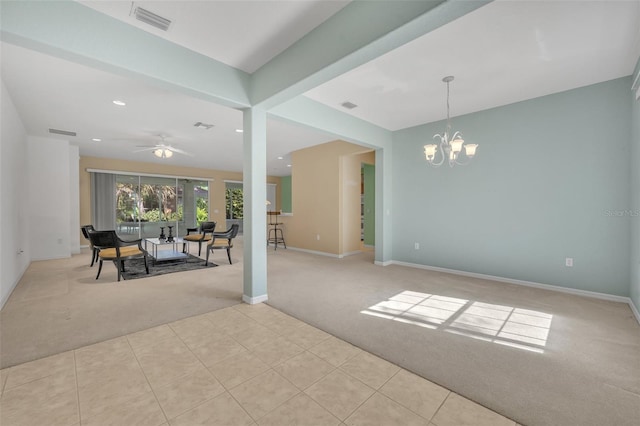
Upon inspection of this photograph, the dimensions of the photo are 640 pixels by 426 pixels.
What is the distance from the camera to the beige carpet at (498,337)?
1.64 metres

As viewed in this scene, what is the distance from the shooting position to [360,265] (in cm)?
545

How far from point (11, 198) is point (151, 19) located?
3.44 m

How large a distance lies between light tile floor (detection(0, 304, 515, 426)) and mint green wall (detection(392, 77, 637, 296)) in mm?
3280

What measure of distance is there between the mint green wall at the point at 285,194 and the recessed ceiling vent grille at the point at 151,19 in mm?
9763

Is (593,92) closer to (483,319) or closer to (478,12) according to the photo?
(478,12)

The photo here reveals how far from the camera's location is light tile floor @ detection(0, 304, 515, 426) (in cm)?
148

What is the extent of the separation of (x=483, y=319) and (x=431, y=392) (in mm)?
1506

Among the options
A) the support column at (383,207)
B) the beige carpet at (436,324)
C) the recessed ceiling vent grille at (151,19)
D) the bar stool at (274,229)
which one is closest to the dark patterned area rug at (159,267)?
the beige carpet at (436,324)

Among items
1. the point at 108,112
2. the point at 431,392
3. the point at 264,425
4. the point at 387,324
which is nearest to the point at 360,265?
the point at 387,324

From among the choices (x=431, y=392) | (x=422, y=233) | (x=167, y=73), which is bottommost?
(x=431, y=392)

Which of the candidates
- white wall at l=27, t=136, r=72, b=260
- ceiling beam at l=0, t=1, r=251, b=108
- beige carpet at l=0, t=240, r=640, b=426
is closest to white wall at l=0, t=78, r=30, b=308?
beige carpet at l=0, t=240, r=640, b=426

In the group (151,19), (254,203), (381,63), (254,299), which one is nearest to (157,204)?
(254,203)

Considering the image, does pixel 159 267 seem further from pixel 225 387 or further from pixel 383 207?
pixel 383 207

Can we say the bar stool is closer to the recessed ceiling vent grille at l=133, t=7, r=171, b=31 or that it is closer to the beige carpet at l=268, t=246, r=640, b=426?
the beige carpet at l=268, t=246, r=640, b=426
